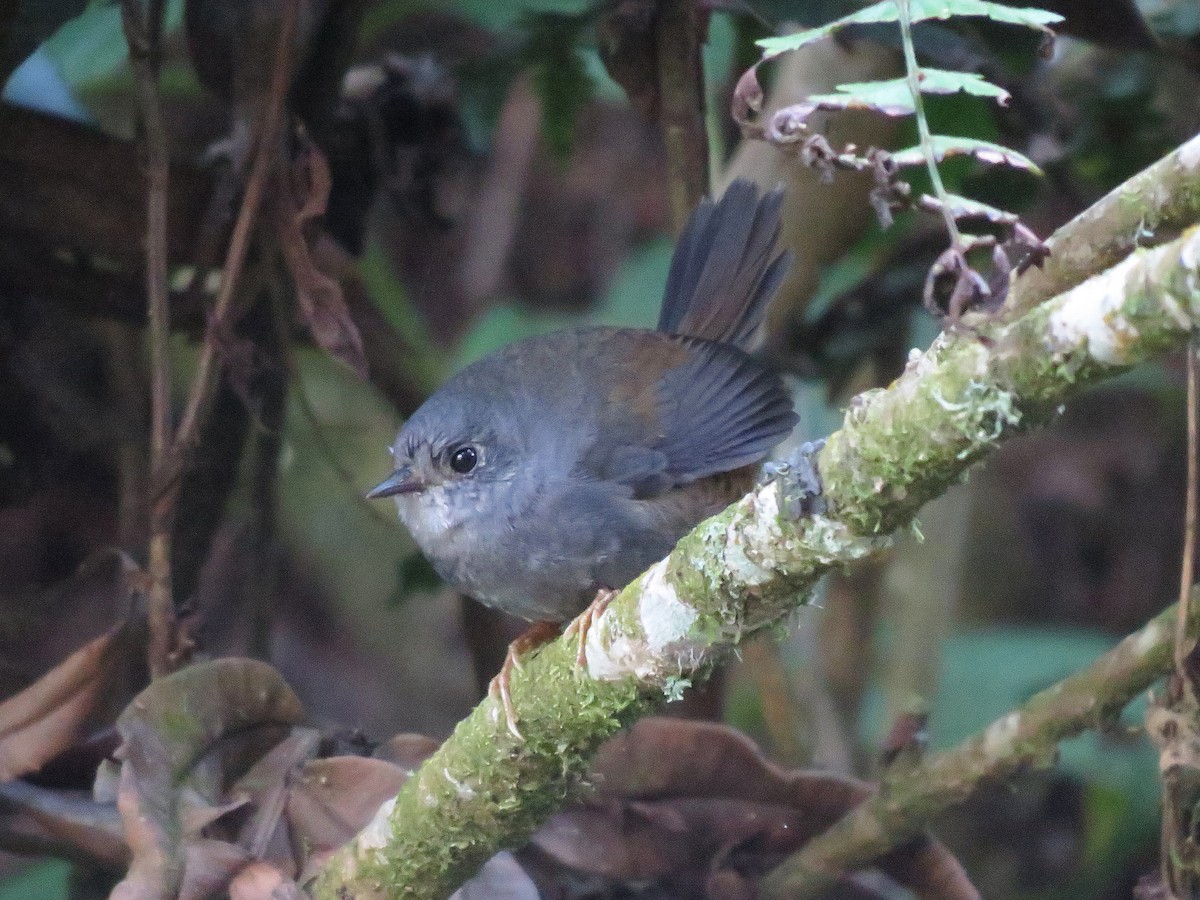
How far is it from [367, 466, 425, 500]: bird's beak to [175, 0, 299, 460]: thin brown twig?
1.09ft

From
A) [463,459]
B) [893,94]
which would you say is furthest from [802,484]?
[463,459]

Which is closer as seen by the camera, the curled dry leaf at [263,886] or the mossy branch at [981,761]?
the curled dry leaf at [263,886]

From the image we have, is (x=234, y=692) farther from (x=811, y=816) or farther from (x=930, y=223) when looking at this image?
(x=930, y=223)

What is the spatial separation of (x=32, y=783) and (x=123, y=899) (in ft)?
1.27

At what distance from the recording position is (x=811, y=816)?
2322 millimetres

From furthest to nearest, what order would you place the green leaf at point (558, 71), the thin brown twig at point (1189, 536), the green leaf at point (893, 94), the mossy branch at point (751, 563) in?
the green leaf at point (558, 71), the thin brown twig at point (1189, 536), the green leaf at point (893, 94), the mossy branch at point (751, 563)

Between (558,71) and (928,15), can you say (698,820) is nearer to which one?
(928,15)

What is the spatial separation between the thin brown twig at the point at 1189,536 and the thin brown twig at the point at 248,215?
155cm

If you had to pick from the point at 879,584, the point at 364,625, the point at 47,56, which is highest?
the point at 47,56

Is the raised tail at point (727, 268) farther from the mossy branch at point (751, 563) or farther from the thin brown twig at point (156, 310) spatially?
the mossy branch at point (751, 563)

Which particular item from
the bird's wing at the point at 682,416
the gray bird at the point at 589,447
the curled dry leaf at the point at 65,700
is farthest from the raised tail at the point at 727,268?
the curled dry leaf at the point at 65,700

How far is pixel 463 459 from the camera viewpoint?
2438mm

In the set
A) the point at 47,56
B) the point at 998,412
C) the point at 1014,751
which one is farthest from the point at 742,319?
the point at 998,412

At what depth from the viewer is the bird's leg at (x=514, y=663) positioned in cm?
164
